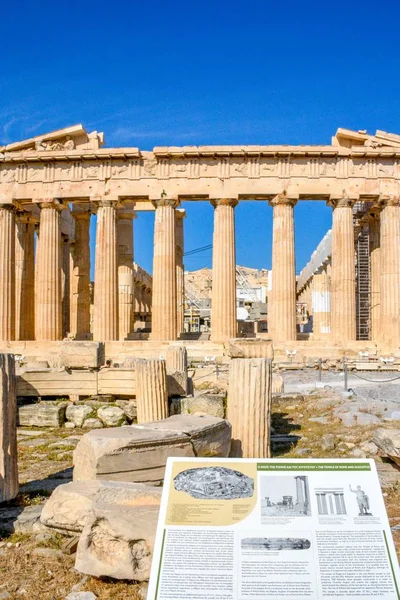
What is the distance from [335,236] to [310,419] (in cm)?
1744

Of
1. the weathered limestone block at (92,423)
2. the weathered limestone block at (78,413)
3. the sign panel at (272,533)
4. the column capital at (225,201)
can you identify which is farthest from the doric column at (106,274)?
the sign panel at (272,533)

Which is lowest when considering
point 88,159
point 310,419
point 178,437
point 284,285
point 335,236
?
point 310,419

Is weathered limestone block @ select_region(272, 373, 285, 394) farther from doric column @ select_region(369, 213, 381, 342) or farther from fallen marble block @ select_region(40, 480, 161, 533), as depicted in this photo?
doric column @ select_region(369, 213, 381, 342)

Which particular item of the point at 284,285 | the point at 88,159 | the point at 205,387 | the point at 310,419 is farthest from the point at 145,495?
the point at 88,159

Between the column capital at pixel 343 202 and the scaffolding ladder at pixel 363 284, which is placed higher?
the column capital at pixel 343 202

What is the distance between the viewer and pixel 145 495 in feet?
18.7

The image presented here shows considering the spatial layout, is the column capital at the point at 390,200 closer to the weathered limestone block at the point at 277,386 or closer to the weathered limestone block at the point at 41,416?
the weathered limestone block at the point at 277,386

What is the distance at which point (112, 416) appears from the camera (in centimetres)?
1362

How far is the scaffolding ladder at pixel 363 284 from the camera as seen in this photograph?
3528 cm

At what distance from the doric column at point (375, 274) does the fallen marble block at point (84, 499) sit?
2609cm

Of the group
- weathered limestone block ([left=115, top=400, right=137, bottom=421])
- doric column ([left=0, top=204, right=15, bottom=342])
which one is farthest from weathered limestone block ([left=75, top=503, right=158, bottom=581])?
doric column ([left=0, top=204, right=15, bottom=342])

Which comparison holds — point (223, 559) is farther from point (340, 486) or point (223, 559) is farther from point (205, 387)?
point (205, 387)

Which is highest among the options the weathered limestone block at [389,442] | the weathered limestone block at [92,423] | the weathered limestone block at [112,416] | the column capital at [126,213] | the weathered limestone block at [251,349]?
the column capital at [126,213]

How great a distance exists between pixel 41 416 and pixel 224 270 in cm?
1615
